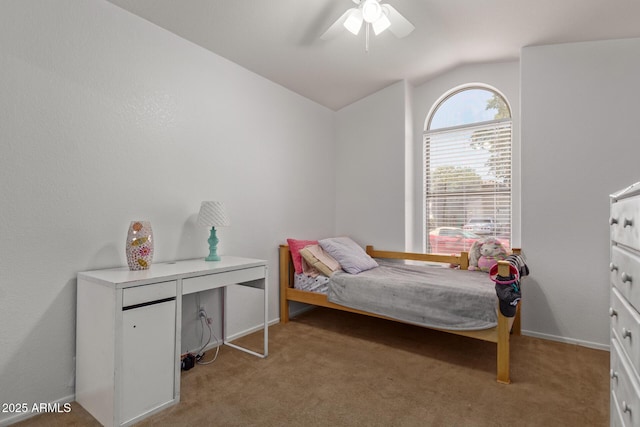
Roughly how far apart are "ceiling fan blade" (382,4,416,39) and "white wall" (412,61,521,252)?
4.79ft

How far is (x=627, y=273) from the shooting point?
3.16ft

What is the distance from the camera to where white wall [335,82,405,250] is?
→ 3525 mm

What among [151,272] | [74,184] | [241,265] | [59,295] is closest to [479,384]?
[241,265]

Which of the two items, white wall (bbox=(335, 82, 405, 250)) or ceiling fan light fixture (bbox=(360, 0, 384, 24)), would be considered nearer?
ceiling fan light fixture (bbox=(360, 0, 384, 24))

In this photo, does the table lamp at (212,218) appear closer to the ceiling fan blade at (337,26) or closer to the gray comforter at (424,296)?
the gray comforter at (424,296)

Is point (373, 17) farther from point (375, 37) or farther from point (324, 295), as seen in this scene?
point (324, 295)

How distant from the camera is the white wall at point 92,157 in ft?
5.29

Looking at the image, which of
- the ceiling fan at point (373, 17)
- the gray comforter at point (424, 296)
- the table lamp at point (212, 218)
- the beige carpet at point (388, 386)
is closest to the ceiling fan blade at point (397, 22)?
the ceiling fan at point (373, 17)

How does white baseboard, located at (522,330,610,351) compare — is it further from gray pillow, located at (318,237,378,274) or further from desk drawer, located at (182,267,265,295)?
desk drawer, located at (182,267,265,295)

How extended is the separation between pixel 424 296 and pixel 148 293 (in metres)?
1.78

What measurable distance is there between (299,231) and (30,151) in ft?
7.23

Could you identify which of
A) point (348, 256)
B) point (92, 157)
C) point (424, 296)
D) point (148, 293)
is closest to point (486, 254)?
point (424, 296)

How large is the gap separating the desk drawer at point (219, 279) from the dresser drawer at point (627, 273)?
1.84m

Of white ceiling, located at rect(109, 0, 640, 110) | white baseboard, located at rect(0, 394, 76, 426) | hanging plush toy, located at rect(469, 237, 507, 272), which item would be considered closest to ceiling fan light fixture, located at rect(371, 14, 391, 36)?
white ceiling, located at rect(109, 0, 640, 110)
